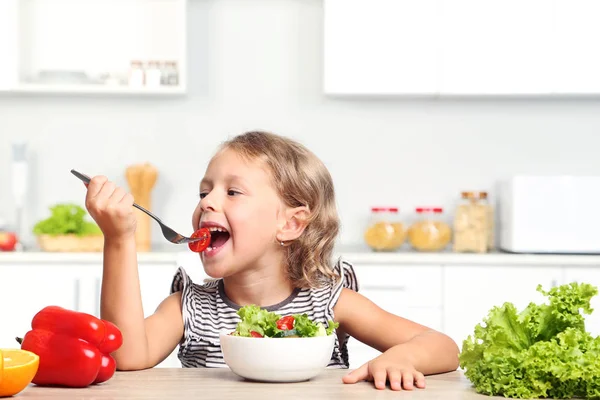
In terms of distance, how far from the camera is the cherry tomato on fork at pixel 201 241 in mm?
1664

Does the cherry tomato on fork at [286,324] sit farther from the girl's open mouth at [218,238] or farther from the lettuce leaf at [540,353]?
the girl's open mouth at [218,238]

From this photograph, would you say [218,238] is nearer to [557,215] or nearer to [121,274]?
[121,274]

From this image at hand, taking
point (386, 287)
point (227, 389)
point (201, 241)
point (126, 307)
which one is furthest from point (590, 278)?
point (227, 389)

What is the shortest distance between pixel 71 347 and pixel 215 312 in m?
0.54

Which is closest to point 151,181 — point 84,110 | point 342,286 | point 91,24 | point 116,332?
point 84,110

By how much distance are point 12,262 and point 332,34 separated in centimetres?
153

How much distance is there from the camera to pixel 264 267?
1816mm

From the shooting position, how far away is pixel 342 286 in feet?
6.05

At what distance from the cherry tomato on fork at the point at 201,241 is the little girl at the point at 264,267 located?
23mm

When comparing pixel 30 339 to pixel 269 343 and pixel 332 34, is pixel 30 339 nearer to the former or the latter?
pixel 269 343

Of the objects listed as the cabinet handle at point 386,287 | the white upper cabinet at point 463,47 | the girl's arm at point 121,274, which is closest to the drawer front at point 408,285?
the cabinet handle at point 386,287

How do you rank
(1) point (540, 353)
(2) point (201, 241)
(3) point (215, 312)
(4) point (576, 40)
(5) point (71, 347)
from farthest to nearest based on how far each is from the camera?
(4) point (576, 40)
(3) point (215, 312)
(2) point (201, 241)
(5) point (71, 347)
(1) point (540, 353)

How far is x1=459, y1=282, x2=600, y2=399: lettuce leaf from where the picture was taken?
3.76 ft

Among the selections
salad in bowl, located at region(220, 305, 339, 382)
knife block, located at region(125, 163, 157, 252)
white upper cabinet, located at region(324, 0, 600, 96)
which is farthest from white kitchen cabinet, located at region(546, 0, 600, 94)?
salad in bowl, located at region(220, 305, 339, 382)
